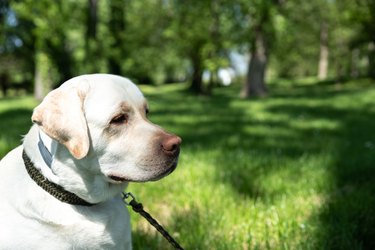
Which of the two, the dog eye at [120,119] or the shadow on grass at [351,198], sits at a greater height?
the dog eye at [120,119]

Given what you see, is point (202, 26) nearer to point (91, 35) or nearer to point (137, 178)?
point (91, 35)

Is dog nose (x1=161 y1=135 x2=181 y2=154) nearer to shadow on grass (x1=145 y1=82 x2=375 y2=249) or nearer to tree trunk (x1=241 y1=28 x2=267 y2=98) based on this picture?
shadow on grass (x1=145 y1=82 x2=375 y2=249)

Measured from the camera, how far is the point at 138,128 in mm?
2311

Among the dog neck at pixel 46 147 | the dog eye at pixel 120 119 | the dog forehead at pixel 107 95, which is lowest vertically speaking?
the dog neck at pixel 46 147

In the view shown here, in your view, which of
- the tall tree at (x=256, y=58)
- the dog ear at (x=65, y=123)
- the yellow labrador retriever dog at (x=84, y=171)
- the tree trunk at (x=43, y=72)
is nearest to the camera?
the dog ear at (x=65, y=123)

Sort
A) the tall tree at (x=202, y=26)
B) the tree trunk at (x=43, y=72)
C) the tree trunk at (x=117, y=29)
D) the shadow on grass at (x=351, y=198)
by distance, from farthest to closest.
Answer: the tree trunk at (x=117, y=29), the tall tree at (x=202, y=26), the tree trunk at (x=43, y=72), the shadow on grass at (x=351, y=198)

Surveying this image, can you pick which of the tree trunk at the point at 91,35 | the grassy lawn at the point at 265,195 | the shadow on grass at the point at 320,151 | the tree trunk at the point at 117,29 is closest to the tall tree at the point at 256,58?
the tree trunk at the point at 91,35

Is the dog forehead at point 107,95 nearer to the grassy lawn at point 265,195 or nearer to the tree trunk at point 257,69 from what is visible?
the grassy lawn at point 265,195

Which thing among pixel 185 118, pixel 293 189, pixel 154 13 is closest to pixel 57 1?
pixel 185 118

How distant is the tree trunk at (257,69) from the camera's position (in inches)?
782

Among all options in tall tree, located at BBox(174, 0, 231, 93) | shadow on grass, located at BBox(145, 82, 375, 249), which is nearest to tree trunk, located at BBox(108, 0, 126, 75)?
tall tree, located at BBox(174, 0, 231, 93)

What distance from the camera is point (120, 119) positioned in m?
2.29

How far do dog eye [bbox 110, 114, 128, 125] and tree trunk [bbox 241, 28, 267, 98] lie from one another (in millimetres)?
17805

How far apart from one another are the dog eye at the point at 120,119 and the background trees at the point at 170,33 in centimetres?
833
